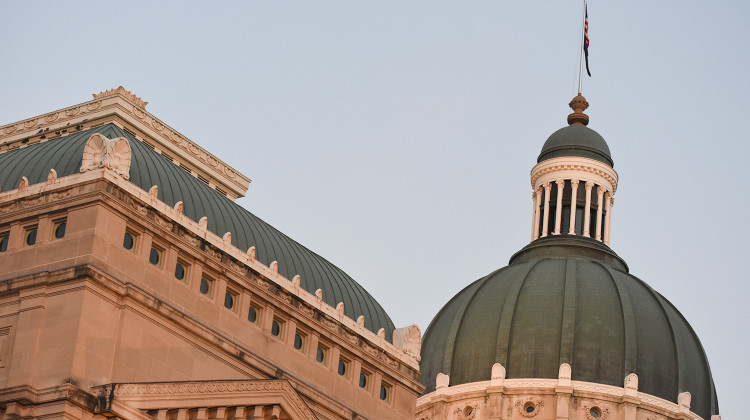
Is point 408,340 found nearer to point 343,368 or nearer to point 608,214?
point 343,368

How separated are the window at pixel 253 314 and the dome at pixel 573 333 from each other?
48.9 m

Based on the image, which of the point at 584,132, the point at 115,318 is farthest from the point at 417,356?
the point at 584,132

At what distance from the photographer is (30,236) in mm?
70062

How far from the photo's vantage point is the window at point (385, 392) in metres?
81.5

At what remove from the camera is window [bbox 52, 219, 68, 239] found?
69250 mm

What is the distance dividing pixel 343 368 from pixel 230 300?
711 centimetres

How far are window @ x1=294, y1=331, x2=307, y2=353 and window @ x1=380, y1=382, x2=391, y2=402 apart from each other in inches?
202

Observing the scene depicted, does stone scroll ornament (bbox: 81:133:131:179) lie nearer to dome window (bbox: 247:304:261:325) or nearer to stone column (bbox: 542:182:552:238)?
dome window (bbox: 247:304:261:325)

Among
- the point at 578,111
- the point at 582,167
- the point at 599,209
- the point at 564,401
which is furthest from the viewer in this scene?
the point at 578,111

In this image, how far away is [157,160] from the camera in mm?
75812

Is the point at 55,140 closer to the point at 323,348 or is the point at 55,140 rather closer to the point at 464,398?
the point at 323,348

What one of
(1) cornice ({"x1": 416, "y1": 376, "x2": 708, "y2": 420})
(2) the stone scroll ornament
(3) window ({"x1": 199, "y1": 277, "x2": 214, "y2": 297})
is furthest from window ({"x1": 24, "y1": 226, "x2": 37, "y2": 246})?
(1) cornice ({"x1": 416, "y1": 376, "x2": 708, "y2": 420})

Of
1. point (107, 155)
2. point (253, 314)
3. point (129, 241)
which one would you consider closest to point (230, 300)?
point (253, 314)

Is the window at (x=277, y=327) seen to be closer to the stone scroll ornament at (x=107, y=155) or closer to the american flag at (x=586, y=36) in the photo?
the stone scroll ornament at (x=107, y=155)
